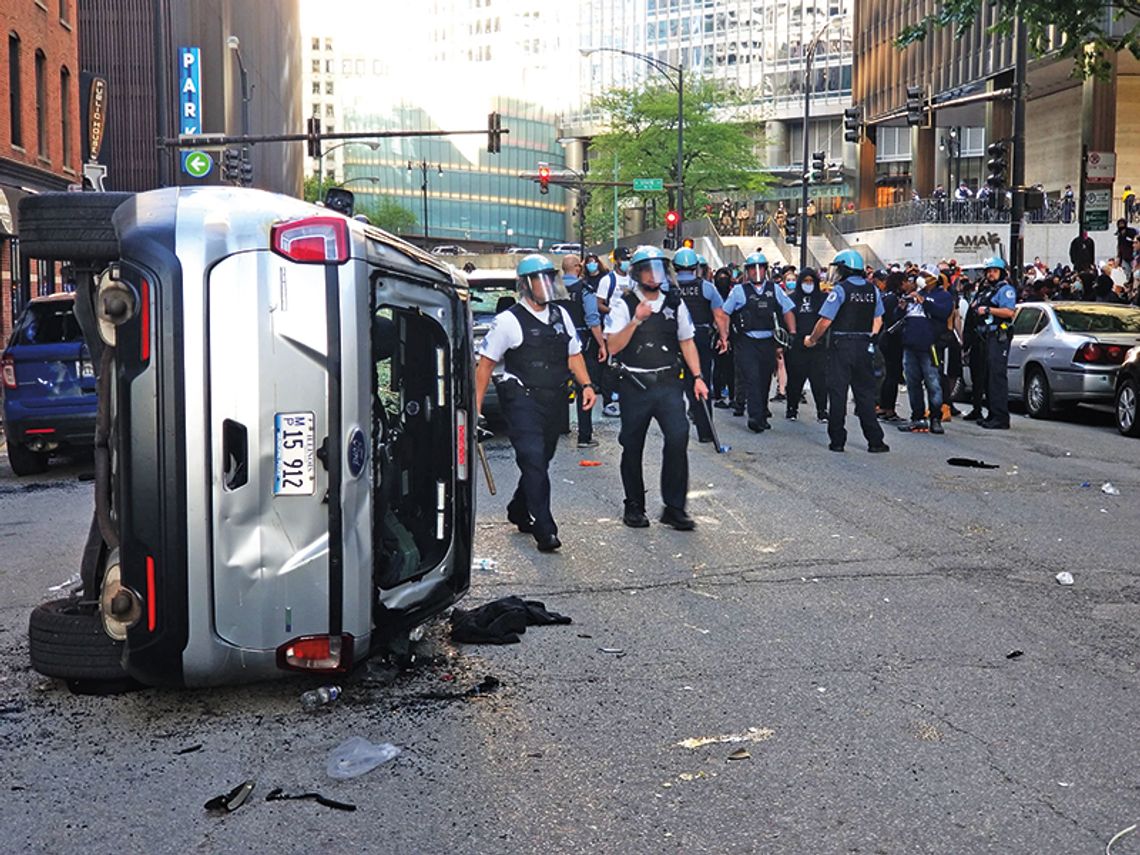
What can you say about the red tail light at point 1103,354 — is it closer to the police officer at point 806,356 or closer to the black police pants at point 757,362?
the police officer at point 806,356

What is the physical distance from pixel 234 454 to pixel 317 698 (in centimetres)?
113

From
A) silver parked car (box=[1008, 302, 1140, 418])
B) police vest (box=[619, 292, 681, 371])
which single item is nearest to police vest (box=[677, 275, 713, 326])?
silver parked car (box=[1008, 302, 1140, 418])

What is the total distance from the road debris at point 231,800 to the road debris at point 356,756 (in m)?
0.31

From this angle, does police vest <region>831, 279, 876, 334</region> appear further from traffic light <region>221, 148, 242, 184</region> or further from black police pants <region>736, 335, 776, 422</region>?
traffic light <region>221, 148, 242, 184</region>

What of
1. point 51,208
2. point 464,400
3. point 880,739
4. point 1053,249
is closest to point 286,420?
point 51,208

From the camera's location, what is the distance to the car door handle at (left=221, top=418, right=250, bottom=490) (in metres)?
5.05

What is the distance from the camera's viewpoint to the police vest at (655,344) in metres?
9.95

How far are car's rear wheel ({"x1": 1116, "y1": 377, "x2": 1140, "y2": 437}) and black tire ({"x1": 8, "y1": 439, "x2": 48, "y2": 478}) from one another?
11654mm

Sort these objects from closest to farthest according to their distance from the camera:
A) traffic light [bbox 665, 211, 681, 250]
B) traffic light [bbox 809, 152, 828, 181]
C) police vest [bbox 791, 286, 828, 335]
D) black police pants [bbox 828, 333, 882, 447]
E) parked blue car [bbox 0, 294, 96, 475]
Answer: parked blue car [bbox 0, 294, 96, 475]
black police pants [bbox 828, 333, 882, 447]
police vest [bbox 791, 286, 828, 335]
traffic light [bbox 809, 152, 828, 181]
traffic light [bbox 665, 211, 681, 250]

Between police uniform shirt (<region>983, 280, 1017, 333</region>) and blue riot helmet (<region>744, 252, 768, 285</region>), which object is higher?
blue riot helmet (<region>744, 252, 768, 285</region>)

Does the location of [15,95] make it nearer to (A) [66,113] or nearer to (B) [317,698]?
(A) [66,113]

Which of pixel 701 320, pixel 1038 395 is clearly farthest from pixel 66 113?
pixel 1038 395

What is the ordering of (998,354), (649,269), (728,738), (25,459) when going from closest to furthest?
(728,738)
(649,269)
(25,459)
(998,354)

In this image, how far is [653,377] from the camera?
32.7 feet
